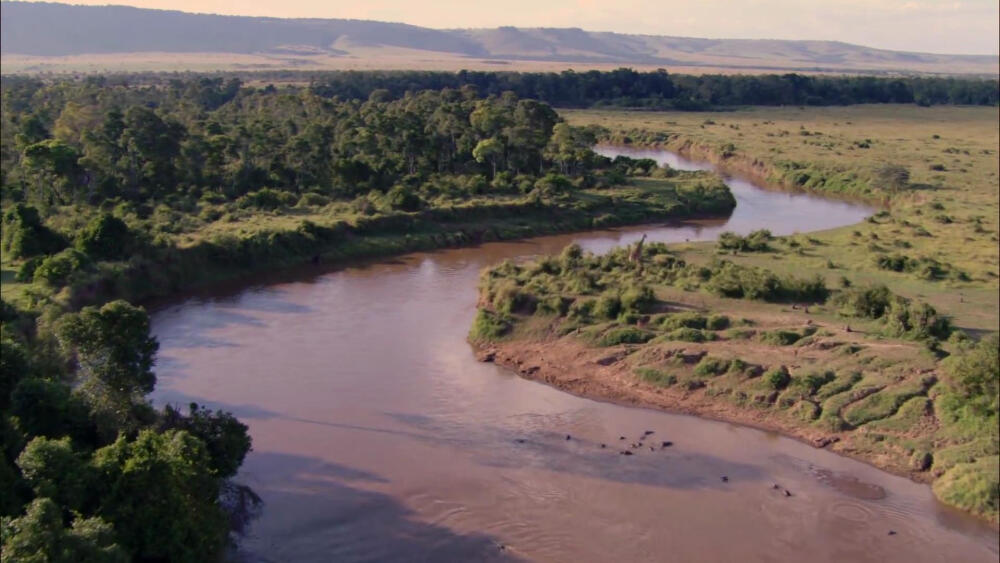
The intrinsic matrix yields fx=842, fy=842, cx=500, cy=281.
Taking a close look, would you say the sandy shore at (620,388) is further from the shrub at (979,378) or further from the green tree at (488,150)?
the green tree at (488,150)

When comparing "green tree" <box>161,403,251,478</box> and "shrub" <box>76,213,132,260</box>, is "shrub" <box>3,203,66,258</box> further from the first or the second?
"green tree" <box>161,403,251,478</box>

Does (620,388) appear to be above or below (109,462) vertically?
below

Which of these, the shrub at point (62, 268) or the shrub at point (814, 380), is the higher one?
the shrub at point (62, 268)

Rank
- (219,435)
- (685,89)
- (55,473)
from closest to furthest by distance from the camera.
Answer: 1. (55,473)
2. (219,435)
3. (685,89)

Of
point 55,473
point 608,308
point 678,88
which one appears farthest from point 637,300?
point 678,88

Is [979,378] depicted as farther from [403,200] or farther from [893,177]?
[893,177]

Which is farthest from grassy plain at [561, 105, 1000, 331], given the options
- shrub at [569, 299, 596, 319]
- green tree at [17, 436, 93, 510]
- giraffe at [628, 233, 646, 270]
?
green tree at [17, 436, 93, 510]

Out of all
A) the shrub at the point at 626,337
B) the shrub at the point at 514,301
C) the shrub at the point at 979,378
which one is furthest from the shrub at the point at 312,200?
the shrub at the point at 979,378
